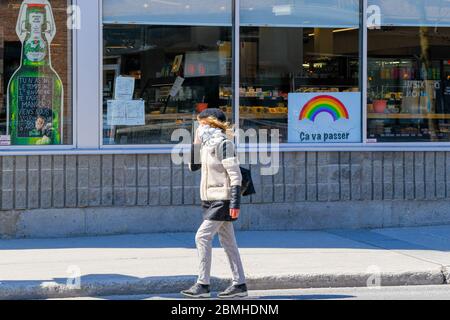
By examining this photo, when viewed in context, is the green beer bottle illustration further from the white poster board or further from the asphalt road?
the asphalt road

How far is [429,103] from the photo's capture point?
12.0m

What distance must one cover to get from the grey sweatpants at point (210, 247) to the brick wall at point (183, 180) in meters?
3.12

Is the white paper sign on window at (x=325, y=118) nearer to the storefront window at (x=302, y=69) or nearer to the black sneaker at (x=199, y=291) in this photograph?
the storefront window at (x=302, y=69)

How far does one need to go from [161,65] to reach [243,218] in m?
2.43

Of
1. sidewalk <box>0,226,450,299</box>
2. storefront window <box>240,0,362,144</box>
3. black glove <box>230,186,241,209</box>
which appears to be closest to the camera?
black glove <box>230,186,241,209</box>

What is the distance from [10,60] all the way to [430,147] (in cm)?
609

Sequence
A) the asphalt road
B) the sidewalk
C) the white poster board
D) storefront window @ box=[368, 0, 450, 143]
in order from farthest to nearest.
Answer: storefront window @ box=[368, 0, 450, 143], the white poster board, the sidewalk, the asphalt road

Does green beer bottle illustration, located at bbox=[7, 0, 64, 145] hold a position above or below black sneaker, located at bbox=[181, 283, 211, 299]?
above

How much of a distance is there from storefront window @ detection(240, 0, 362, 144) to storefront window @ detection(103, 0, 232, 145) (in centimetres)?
35

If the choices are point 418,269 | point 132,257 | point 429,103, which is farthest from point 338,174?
point 132,257

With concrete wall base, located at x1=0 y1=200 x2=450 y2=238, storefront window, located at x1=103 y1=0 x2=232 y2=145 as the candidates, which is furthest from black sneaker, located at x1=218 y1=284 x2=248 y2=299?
storefront window, located at x1=103 y1=0 x2=232 y2=145

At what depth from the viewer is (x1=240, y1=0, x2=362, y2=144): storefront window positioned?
11336 mm

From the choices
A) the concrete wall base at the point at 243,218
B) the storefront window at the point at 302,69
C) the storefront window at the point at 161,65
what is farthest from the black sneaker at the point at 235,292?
the storefront window at the point at 302,69

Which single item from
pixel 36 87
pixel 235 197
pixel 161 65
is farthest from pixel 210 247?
pixel 36 87
